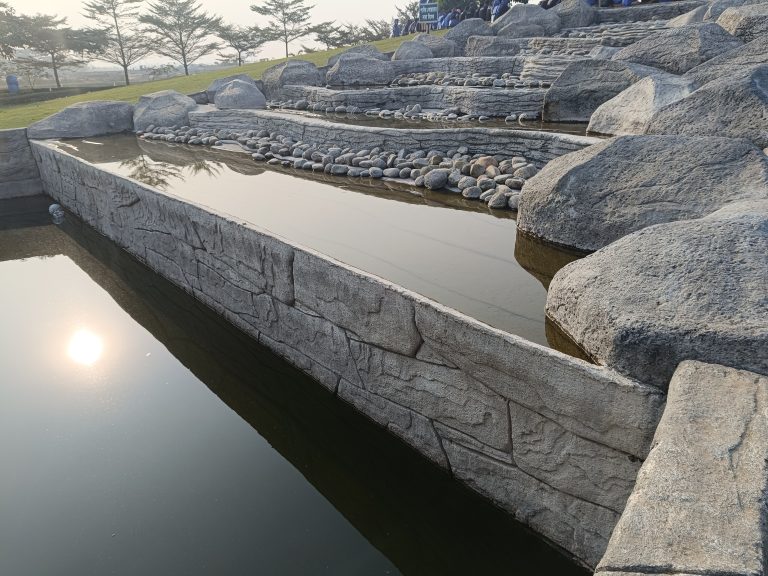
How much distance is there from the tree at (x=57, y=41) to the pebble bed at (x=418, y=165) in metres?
23.4

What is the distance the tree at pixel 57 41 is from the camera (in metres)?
25.8

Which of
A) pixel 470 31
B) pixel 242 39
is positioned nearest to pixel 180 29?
pixel 242 39

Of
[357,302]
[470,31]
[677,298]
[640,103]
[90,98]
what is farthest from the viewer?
[90,98]

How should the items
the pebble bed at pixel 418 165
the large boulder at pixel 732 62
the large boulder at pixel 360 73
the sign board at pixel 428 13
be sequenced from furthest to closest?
1. the sign board at pixel 428 13
2. the large boulder at pixel 360 73
3. the large boulder at pixel 732 62
4. the pebble bed at pixel 418 165

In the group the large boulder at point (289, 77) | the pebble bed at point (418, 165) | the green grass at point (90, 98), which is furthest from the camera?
the large boulder at point (289, 77)

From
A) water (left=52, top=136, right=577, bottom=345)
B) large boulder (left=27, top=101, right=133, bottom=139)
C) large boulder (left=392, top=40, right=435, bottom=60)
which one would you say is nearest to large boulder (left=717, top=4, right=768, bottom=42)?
water (left=52, top=136, right=577, bottom=345)

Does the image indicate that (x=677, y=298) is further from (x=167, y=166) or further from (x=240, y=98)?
(x=240, y=98)

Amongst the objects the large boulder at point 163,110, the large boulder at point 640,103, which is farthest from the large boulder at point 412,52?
the large boulder at point 640,103

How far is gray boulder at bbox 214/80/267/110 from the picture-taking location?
11.9 metres

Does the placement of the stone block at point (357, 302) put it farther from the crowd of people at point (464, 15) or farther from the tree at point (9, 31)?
the tree at point (9, 31)

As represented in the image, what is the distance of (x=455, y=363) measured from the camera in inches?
98.5

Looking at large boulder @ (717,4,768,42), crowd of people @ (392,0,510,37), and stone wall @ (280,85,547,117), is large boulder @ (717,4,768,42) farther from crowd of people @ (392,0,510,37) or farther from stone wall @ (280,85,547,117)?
crowd of people @ (392,0,510,37)

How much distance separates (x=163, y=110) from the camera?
37.6ft

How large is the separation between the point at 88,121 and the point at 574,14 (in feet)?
41.3
